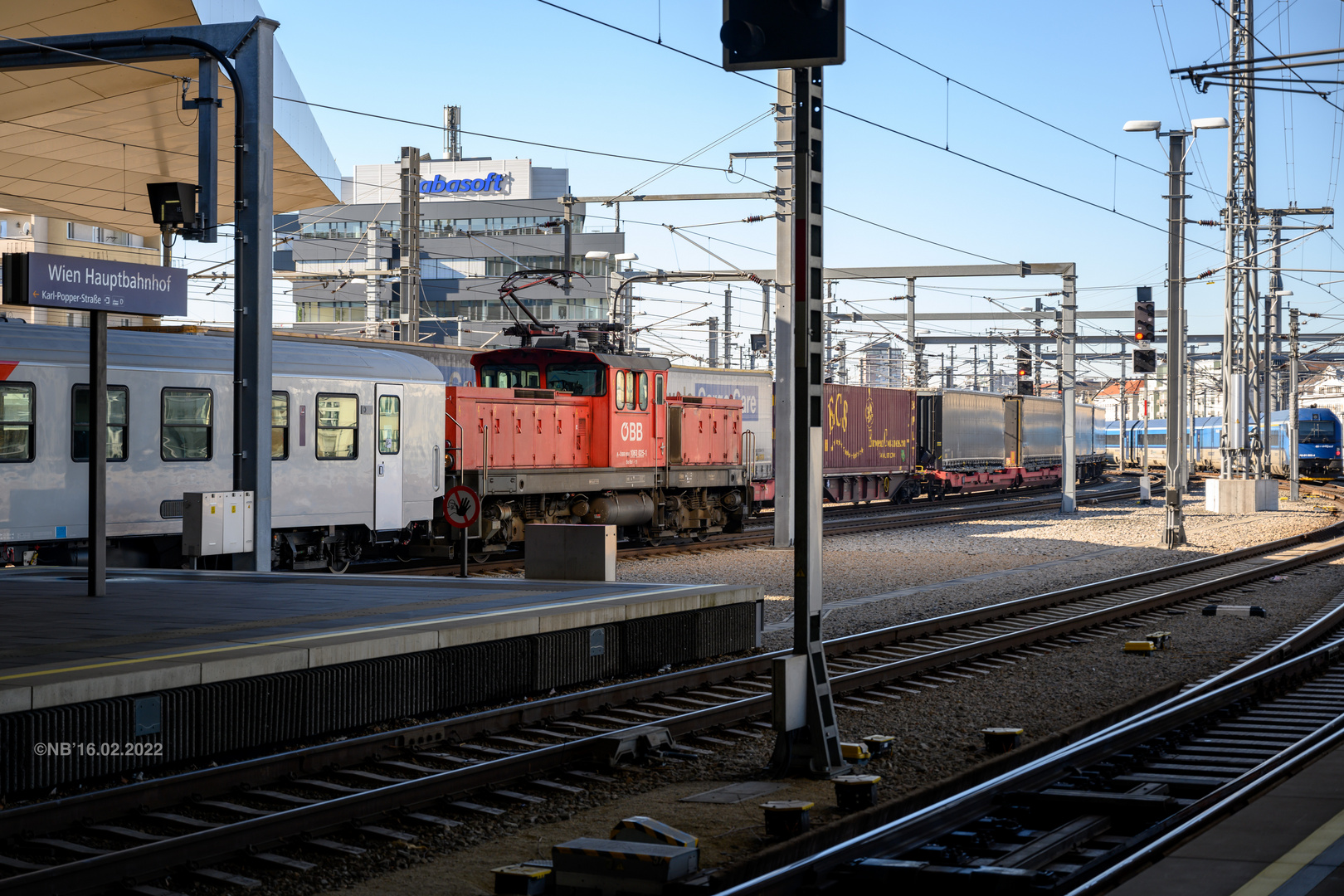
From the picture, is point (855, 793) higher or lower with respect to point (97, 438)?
lower

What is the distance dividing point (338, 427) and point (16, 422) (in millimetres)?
4558

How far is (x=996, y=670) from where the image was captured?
39.3 feet

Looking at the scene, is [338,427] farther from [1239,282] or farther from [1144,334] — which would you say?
[1239,282]

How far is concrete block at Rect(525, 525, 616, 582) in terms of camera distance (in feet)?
45.7

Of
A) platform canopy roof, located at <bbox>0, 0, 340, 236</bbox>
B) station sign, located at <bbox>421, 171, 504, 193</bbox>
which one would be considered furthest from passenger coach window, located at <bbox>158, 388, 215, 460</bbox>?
station sign, located at <bbox>421, 171, 504, 193</bbox>

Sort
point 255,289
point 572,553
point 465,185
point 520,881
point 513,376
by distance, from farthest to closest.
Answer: point 465,185
point 513,376
point 572,553
point 255,289
point 520,881

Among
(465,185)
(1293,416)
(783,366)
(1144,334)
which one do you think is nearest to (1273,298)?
(1293,416)

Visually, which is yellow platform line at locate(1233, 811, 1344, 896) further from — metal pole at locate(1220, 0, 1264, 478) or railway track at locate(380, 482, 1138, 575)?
metal pole at locate(1220, 0, 1264, 478)

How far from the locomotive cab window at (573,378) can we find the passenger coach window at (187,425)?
765 cm

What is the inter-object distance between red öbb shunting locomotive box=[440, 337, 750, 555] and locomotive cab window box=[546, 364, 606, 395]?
0.6 inches

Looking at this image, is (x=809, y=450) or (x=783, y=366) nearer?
(x=809, y=450)

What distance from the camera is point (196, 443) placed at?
1639 centimetres

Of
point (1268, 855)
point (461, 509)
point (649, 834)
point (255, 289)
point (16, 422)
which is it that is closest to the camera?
point (1268, 855)

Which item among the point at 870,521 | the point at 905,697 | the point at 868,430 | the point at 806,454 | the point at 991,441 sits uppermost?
the point at 868,430
